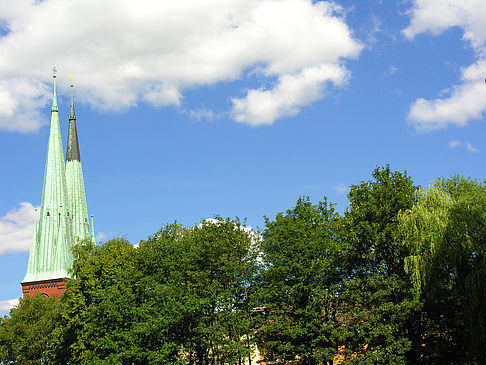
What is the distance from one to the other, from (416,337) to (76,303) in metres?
32.2

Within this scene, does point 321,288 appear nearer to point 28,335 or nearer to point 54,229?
point 28,335

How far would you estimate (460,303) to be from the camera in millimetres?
31172

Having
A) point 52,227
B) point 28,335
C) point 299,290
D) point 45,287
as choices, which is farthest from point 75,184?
point 299,290

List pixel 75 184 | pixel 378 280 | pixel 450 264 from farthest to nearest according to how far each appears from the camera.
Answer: pixel 75 184 < pixel 378 280 < pixel 450 264

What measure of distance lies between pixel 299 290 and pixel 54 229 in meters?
69.0

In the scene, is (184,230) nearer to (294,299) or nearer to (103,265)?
(103,265)

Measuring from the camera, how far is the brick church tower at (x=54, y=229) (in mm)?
93000

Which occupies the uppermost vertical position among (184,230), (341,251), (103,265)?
(184,230)

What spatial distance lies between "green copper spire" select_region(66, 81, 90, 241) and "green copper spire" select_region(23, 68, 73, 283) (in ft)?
9.23

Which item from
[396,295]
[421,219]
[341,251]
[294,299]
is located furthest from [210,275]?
[421,219]

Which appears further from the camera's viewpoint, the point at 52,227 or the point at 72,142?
the point at 72,142

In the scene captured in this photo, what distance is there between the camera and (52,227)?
315 feet

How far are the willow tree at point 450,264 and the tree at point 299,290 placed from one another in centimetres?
617

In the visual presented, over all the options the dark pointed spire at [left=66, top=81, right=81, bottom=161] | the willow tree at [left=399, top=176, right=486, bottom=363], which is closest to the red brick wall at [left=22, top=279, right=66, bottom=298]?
the dark pointed spire at [left=66, top=81, right=81, bottom=161]
